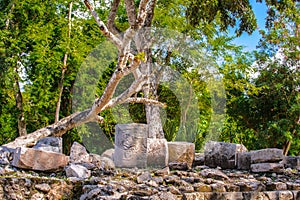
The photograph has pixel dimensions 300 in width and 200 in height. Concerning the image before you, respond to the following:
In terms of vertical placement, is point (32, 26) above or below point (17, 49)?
above

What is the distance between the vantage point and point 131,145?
571 cm

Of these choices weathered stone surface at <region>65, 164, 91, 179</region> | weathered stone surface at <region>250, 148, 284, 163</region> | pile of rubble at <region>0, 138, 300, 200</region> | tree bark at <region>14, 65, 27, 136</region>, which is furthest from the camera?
tree bark at <region>14, 65, 27, 136</region>

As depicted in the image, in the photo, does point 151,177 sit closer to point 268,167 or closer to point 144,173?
point 144,173

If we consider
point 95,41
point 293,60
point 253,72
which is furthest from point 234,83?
point 95,41

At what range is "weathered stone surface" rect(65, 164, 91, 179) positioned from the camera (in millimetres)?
4555

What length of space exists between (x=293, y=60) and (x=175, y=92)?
4156mm

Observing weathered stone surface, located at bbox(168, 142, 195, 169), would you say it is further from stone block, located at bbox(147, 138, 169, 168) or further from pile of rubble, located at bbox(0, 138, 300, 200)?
stone block, located at bbox(147, 138, 169, 168)

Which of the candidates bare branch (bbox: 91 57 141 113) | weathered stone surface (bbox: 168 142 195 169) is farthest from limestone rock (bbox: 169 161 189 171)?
bare branch (bbox: 91 57 141 113)

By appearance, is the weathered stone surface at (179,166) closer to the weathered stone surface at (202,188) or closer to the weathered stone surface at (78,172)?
the weathered stone surface at (202,188)

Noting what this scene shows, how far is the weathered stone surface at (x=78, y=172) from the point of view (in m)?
4.55

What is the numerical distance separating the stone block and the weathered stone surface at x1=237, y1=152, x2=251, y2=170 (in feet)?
3.54

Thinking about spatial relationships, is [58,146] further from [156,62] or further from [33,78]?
[33,78]

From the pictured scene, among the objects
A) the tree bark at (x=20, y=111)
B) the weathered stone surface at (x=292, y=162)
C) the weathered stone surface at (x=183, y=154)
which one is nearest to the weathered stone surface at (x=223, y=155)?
the weathered stone surface at (x=183, y=154)

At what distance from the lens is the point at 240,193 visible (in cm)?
412
